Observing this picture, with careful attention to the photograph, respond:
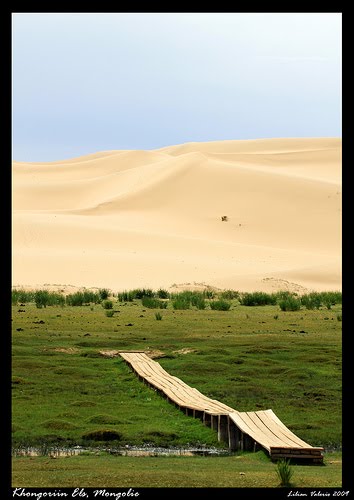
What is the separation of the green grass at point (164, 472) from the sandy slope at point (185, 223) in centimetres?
3419

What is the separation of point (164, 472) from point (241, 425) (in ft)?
6.29

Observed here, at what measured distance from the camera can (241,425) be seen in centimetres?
1073

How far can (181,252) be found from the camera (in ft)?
206

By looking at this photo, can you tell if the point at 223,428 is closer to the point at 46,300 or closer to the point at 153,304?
the point at 153,304

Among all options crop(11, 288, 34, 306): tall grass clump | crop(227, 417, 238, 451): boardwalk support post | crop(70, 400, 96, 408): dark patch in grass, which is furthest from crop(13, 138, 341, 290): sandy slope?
crop(227, 417, 238, 451): boardwalk support post

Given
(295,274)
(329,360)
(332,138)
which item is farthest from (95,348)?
(332,138)

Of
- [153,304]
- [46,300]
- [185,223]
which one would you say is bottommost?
[153,304]

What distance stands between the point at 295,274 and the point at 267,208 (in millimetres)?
28339

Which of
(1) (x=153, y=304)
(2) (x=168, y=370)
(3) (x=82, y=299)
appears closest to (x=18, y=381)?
(2) (x=168, y=370)

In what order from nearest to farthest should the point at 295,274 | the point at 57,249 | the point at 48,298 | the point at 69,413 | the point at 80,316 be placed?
the point at 69,413 < the point at 80,316 < the point at 48,298 < the point at 295,274 < the point at 57,249

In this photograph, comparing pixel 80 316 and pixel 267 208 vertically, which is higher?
pixel 267 208

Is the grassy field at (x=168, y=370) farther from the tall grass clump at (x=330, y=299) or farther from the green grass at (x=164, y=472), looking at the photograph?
the tall grass clump at (x=330, y=299)
